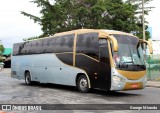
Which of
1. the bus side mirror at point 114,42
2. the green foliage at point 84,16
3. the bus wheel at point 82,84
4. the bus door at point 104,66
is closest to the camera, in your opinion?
the bus side mirror at point 114,42

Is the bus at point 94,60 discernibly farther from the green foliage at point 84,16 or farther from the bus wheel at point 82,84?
the green foliage at point 84,16

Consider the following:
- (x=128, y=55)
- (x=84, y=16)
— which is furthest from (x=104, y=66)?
(x=84, y=16)

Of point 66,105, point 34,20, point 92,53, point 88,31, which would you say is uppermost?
point 34,20

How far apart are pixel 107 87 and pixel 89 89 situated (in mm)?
1780

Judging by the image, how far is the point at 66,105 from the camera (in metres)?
13.4

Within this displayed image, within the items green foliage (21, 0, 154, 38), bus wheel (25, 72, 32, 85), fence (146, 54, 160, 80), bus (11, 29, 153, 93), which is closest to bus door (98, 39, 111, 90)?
bus (11, 29, 153, 93)

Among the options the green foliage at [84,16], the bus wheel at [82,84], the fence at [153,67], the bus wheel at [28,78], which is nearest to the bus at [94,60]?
the bus wheel at [82,84]

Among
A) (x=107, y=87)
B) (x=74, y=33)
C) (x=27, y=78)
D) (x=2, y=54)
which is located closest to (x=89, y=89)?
(x=107, y=87)

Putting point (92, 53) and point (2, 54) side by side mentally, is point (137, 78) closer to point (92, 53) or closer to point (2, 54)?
point (92, 53)

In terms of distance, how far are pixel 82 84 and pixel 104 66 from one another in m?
2.15

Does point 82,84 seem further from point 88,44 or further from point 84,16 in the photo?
point 84,16

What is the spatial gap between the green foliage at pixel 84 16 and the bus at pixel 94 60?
18.2m

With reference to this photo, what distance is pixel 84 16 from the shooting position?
40250mm

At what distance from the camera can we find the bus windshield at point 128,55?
53.3ft
